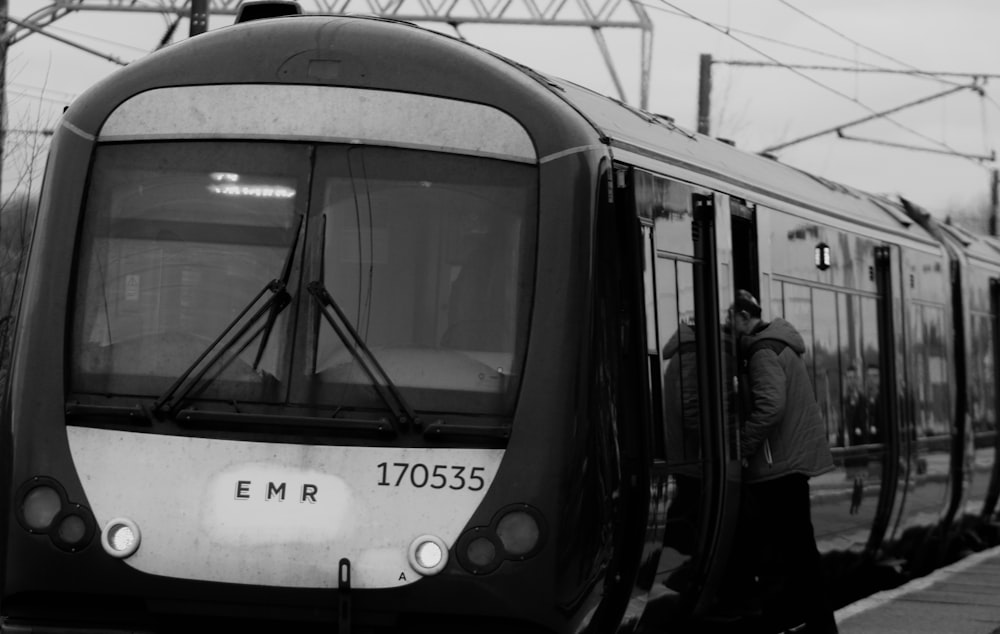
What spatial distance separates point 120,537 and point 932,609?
5468mm

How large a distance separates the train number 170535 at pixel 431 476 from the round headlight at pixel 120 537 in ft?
2.91

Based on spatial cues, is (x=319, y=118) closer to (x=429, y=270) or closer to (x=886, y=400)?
(x=429, y=270)

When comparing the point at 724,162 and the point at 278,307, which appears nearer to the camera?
the point at 278,307

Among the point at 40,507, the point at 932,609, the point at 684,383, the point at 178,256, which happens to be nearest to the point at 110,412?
the point at 40,507

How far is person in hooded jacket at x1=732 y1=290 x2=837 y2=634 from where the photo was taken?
29.3ft

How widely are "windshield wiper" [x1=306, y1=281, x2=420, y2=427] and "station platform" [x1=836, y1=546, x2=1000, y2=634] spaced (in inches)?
147

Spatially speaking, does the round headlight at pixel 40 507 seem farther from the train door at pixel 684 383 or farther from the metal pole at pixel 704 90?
the metal pole at pixel 704 90

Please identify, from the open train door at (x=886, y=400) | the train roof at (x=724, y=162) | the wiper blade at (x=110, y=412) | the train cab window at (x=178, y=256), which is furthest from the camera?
the open train door at (x=886, y=400)

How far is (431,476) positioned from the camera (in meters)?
6.44

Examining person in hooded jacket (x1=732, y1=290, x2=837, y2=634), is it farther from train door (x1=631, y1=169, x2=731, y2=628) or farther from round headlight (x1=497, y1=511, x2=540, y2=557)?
round headlight (x1=497, y1=511, x2=540, y2=557)

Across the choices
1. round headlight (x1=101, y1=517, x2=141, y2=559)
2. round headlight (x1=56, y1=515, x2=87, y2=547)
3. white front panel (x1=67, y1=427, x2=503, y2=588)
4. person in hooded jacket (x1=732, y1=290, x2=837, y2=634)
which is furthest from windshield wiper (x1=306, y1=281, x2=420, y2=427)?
person in hooded jacket (x1=732, y1=290, x2=837, y2=634)

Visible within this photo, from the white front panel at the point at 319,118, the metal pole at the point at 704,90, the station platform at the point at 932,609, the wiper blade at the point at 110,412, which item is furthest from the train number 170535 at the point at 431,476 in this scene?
the metal pole at the point at 704,90

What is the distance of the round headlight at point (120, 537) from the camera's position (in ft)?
21.3

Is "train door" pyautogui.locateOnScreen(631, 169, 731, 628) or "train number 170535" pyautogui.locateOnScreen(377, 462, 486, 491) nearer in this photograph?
"train number 170535" pyautogui.locateOnScreen(377, 462, 486, 491)
